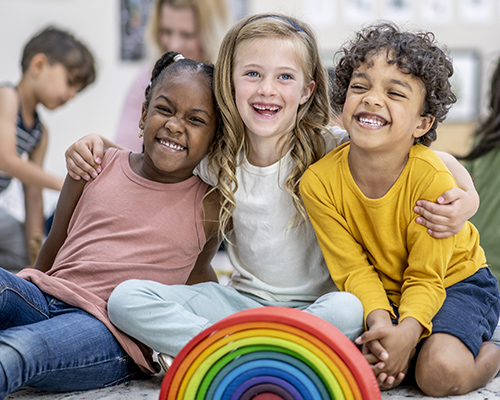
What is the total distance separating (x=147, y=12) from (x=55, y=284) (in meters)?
2.78

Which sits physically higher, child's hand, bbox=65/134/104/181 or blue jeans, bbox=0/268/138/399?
child's hand, bbox=65/134/104/181

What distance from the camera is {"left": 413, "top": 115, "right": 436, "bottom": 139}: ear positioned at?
3.72ft

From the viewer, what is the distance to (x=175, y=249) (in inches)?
48.9

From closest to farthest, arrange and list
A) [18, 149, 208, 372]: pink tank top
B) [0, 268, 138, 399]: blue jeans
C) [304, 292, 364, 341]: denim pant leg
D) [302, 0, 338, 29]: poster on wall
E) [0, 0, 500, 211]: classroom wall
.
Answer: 1. [0, 268, 138, 399]: blue jeans
2. [304, 292, 364, 341]: denim pant leg
3. [18, 149, 208, 372]: pink tank top
4. [0, 0, 500, 211]: classroom wall
5. [302, 0, 338, 29]: poster on wall

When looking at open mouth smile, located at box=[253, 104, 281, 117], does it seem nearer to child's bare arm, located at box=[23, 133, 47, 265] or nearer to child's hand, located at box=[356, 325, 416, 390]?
child's hand, located at box=[356, 325, 416, 390]

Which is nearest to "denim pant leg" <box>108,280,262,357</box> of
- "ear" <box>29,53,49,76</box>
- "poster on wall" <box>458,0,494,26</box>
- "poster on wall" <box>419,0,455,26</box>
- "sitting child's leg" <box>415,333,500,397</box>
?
"sitting child's leg" <box>415,333,500,397</box>

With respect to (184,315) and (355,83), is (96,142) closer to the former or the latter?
(184,315)

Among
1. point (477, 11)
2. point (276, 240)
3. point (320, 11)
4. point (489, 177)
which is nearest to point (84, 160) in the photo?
point (276, 240)

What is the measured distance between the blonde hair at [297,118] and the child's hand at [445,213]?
27 centimetres

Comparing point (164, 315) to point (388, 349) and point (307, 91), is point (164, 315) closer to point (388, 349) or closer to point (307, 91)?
point (388, 349)

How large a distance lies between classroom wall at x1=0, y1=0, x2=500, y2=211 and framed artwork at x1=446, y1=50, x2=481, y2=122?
0.11 feet

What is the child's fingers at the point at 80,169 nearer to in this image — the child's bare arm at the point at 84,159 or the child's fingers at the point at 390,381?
the child's bare arm at the point at 84,159

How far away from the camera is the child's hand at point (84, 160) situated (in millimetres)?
1300

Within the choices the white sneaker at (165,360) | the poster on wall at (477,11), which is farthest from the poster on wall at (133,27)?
the white sneaker at (165,360)
